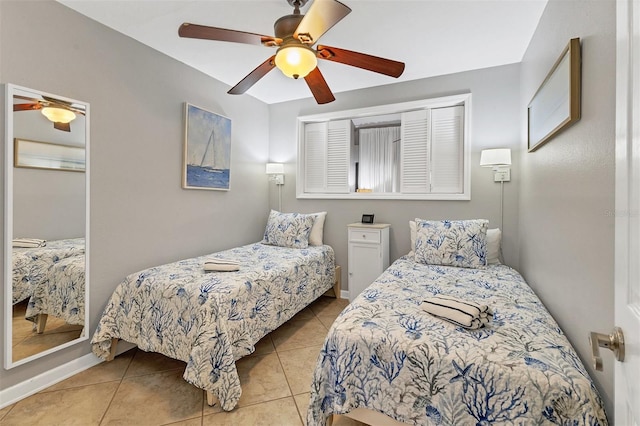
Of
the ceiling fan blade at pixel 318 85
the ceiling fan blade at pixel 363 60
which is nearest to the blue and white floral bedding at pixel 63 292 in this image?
the ceiling fan blade at pixel 318 85

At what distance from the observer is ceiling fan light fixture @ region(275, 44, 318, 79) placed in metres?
1.71

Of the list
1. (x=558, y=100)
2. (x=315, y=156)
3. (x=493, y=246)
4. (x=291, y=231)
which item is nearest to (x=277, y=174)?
(x=315, y=156)

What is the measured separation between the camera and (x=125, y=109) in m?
2.34

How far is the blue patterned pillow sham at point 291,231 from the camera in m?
3.37

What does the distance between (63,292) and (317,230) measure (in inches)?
93.5

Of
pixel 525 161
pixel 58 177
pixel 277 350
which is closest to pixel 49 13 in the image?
pixel 58 177

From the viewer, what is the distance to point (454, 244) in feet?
8.31

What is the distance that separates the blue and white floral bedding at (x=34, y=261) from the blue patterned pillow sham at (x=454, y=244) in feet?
9.03

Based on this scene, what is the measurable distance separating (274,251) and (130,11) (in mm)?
2315

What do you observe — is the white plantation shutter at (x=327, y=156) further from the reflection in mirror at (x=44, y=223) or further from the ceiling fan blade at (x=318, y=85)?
the reflection in mirror at (x=44, y=223)

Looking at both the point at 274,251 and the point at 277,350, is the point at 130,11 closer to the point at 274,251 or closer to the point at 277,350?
the point at 274,251

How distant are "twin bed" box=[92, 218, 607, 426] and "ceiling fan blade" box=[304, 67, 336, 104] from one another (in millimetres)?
1477

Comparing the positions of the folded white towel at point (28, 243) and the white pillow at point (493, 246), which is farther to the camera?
the white pillow at point (493, 246)

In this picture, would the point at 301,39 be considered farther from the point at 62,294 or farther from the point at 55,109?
the point at 62,294
